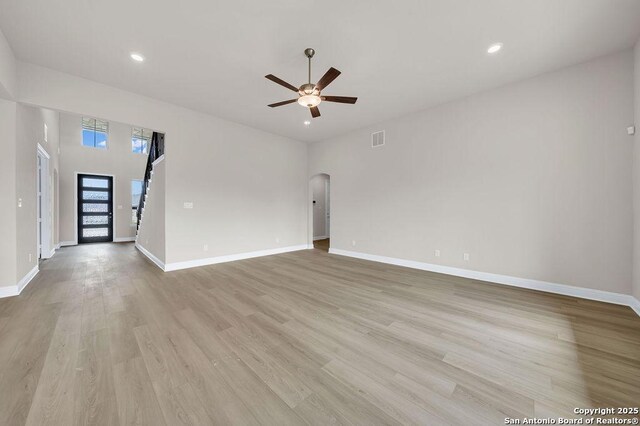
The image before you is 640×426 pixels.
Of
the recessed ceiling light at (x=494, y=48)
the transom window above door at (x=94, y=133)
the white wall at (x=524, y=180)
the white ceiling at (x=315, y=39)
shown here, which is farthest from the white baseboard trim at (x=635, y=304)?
the transom window above door at (x=94, y=133)

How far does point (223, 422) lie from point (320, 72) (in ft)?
12.9

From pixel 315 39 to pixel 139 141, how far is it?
389 inches

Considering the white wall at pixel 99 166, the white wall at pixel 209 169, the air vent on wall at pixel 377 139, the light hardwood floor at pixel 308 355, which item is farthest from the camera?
the white wall at pixel 99 166

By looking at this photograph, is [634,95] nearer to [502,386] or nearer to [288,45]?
[502,386]

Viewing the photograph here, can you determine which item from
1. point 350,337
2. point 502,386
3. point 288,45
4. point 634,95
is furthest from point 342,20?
point 634,95

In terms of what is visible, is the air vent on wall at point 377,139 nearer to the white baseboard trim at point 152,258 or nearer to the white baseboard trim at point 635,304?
the white baseboard trim at point 635,304

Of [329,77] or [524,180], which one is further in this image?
[524,180]

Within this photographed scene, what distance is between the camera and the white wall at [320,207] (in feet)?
29.7

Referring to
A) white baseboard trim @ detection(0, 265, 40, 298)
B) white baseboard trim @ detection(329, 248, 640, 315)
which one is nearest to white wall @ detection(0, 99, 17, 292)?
white baseboard trim @ detection(0, 265, 40, 298)

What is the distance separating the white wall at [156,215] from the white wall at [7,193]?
1.82m

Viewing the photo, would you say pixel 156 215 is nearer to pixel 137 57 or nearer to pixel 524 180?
pixel 137 57

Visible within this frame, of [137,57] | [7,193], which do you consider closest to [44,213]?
[7,193]

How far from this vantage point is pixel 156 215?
17.1ft

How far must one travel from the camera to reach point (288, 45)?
2.90 m
